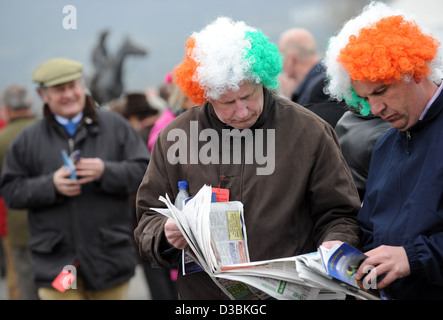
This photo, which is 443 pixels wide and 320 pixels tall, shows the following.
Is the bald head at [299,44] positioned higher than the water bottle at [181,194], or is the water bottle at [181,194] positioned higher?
the bald head at [299,44]

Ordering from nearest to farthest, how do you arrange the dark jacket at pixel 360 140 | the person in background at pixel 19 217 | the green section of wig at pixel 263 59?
the green section of wig at pixel 263 59
the dark jacket at pixel 360 140
the person in background at pixel 19 217

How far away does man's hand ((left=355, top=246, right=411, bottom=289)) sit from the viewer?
7.41 ft

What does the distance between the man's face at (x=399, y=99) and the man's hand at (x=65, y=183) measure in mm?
2688

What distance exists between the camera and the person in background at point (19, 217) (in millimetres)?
5391

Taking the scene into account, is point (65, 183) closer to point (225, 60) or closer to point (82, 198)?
point (82, 198)

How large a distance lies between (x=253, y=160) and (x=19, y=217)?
3671 mm

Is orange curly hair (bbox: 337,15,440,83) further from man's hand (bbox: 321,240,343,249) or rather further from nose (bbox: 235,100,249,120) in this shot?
man's hand (bbox: 321,240,343,249)

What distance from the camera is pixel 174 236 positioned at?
2.67 metres

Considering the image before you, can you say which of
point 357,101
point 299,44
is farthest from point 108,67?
point 357,101

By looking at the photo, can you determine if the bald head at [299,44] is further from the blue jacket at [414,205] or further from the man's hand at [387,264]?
the man's hand at [387,264]

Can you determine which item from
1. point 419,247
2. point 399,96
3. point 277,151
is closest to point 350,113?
point 277,151

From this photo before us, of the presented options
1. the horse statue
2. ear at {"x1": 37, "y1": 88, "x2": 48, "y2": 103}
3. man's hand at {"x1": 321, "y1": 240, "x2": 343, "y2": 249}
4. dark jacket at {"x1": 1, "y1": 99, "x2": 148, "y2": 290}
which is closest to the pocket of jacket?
dark jacket at {"x1": 1, "y1": 99, "x2": 148, "y2": 290}

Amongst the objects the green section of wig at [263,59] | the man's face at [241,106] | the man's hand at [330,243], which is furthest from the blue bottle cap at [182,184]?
the man's hand at [330,243]
